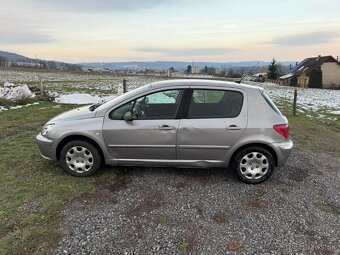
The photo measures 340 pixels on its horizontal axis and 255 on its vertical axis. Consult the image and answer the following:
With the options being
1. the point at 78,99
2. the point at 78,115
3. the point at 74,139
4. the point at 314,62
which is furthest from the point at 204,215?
the point at 314,62

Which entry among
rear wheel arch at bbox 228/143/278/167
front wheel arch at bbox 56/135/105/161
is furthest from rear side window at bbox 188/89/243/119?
front wheel arch at bbox 56/135/105/161

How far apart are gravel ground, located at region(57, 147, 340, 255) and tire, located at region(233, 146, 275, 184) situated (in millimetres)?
153

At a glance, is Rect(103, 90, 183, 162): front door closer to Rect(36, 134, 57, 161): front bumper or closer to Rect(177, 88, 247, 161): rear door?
Rect(177, 88, 247, 161): rear door

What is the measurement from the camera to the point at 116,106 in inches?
198

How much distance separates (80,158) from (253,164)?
9.14ft

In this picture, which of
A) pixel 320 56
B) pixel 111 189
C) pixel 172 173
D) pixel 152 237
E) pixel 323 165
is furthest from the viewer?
pixel 320 56

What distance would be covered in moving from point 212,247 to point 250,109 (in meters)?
2.30

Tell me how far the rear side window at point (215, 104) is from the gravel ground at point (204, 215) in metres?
1.12

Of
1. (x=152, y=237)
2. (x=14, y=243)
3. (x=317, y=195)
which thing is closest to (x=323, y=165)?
(x=317, y=195)

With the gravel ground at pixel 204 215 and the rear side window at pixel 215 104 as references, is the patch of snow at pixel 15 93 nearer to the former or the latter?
the gravel ground at pixel 204 215

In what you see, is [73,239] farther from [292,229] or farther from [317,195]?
[317,195]

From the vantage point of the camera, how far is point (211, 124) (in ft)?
15.9

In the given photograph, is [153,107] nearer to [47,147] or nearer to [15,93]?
[47,147]

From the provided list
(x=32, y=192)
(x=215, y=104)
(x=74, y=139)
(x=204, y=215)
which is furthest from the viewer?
(x=74, y=139)
